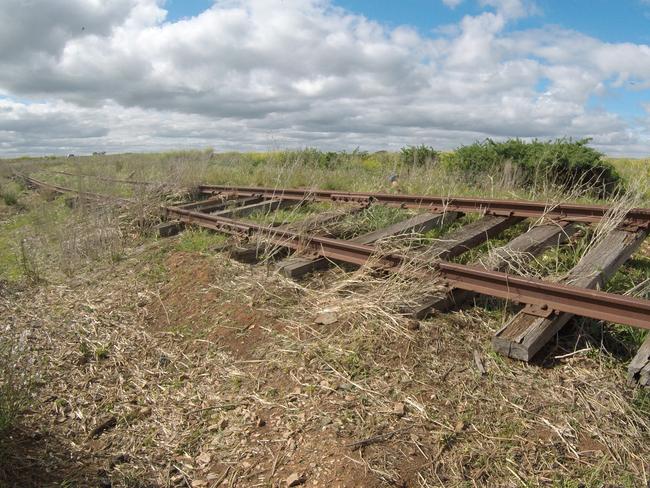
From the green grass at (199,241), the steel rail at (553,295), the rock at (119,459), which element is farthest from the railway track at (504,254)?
the rock at (119,459)

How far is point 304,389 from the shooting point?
3.28 m

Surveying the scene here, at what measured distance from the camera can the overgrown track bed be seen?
338 centimetres

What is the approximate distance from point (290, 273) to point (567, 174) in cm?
836

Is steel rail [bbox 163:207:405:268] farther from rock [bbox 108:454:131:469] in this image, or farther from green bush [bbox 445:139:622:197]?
green bush [bbox 445:139:622:197]

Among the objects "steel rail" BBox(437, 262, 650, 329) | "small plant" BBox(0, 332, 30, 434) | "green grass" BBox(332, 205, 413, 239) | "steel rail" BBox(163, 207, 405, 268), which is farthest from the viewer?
"green grass" BBox(332, 205, 413, 239)

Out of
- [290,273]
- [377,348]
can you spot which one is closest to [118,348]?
[290,273]

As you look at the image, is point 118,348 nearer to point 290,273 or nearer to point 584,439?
point 290,273

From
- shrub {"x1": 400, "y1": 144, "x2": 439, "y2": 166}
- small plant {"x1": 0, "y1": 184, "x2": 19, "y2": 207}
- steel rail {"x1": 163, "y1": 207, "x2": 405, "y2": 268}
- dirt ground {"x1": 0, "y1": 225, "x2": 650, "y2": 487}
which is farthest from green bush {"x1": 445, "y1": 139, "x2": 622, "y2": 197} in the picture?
small plant {"x1": 0, "y1": 184, "x2": 19, "y2": 207}

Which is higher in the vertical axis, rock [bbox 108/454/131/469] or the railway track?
the railway track

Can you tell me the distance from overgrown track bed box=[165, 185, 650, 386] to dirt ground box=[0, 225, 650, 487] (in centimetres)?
19

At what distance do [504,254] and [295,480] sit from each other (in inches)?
121

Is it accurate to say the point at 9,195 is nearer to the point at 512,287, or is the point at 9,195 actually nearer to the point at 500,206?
the point at 500,206

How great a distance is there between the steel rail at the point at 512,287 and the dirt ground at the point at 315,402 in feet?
0.77

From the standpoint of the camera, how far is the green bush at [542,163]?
10.4 metres
